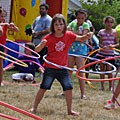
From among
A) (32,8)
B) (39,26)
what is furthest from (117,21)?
(39,26)

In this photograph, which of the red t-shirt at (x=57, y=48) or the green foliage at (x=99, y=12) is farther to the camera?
the green foliage at (x=99, y=12)

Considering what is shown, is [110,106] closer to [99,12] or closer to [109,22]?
[109,22]

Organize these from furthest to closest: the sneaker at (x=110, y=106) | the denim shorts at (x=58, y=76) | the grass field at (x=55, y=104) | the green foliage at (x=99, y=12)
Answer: the green foliage at (x=99, y=12), the sneaker at (x=110, y=106), the denim shorts at (x=58, y=76), the grass field at (x=55, y=104)

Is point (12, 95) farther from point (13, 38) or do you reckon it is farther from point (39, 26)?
point (13, 38)

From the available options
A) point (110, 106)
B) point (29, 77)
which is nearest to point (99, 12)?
point (29, 77)

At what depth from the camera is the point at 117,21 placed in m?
21.4

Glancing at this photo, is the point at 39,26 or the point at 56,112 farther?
the point at 39,26

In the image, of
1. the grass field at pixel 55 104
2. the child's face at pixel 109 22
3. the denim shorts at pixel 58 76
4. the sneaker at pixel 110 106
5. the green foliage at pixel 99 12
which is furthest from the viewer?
the green foliage at pixel 99 12

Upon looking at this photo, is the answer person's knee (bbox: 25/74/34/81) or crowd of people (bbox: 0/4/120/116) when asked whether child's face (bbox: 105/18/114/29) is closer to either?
crowd of people (bbox: 0/4/120/116)

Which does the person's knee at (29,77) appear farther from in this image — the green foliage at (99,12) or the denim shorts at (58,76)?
the green foliage at (99,12)

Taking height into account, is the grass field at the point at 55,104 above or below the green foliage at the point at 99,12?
below

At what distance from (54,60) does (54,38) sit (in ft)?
1.08

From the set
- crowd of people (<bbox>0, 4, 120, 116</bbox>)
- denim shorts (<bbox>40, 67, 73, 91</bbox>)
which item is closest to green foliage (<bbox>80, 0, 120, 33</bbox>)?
crowd of people (<bbox>0, 4, 120, 116</bbox>)

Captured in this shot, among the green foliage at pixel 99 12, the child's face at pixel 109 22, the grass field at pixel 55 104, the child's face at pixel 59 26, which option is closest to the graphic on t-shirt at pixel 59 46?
the child's face at pixel 59 26
